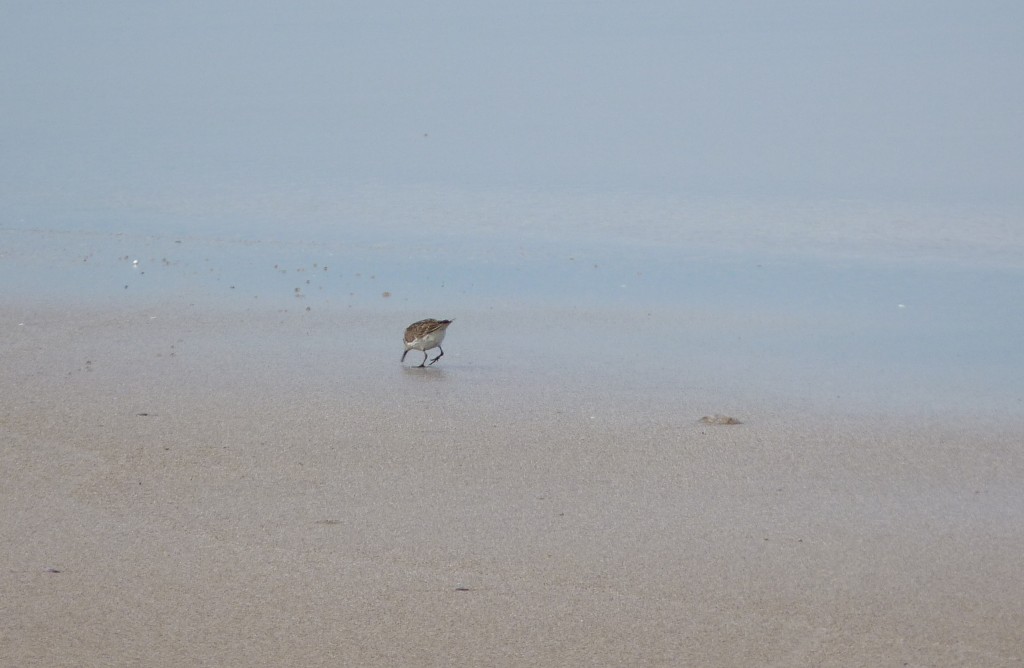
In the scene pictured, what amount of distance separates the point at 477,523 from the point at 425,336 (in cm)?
347

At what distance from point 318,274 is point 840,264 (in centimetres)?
538

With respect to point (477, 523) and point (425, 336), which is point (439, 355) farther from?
point (477, 523)

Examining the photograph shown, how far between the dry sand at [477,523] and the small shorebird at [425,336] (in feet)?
1.52

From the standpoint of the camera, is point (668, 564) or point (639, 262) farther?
point (639, 262)

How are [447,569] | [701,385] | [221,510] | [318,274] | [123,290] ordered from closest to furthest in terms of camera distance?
[447,569], [221,510], [701,385], [123,290], [318,274]

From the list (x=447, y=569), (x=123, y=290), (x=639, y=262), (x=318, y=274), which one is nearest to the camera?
(x=447, y=569)

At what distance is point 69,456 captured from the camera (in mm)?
6590

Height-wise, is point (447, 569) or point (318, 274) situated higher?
point (318, 274)

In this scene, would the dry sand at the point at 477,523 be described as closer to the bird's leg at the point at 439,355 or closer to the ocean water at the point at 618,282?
the bird's leg at the point at 439,355

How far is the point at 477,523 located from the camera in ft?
19.3

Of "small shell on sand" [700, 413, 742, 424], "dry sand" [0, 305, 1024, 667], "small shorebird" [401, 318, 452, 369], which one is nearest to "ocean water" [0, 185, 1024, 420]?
"small shorebird" [401, 318, 452, 369]

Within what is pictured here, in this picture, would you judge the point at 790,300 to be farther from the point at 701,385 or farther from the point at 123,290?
the point at 123,290

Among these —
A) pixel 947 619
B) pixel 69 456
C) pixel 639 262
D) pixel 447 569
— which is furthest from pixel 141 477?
pixel 639 262

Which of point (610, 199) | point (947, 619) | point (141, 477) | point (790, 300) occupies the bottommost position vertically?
point (947, 619)
